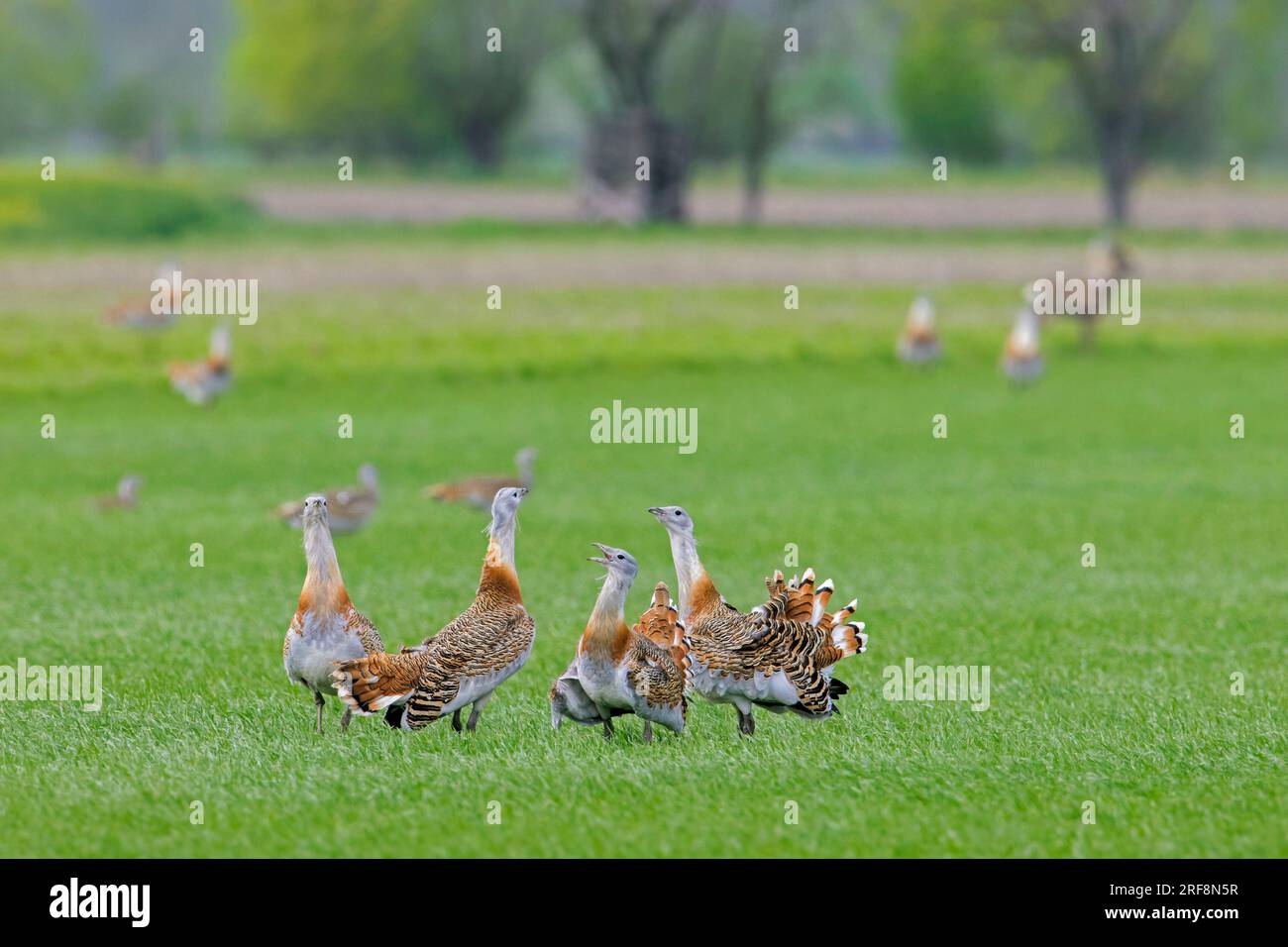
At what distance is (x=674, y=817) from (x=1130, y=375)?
27246mm

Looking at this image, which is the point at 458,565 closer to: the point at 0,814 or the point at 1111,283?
the point at 0,814

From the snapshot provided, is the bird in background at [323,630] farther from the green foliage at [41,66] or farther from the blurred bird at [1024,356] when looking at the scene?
the green foliage at [41,66]

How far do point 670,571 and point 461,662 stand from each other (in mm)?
7661

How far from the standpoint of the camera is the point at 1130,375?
3500cm

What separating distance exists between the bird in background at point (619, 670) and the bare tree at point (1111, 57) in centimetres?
6483

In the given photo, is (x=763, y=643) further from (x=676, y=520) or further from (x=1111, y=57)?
(x=1111, y=57)

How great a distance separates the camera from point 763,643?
416 inches

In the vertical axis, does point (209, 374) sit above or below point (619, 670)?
above

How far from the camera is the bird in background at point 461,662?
32.9ft

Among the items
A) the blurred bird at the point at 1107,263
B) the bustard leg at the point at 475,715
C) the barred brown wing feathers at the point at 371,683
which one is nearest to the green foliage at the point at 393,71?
the blurred bird at the point at 1107,263

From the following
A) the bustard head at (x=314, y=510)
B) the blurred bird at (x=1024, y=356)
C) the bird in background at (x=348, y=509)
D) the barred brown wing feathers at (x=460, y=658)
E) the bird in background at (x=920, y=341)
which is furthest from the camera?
the bird in background at (x=920, y=341)

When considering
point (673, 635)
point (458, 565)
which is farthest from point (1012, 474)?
point (673, 635)

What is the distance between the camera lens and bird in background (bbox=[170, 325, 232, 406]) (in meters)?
29.6

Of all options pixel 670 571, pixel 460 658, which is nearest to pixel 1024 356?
pixel 670 571
